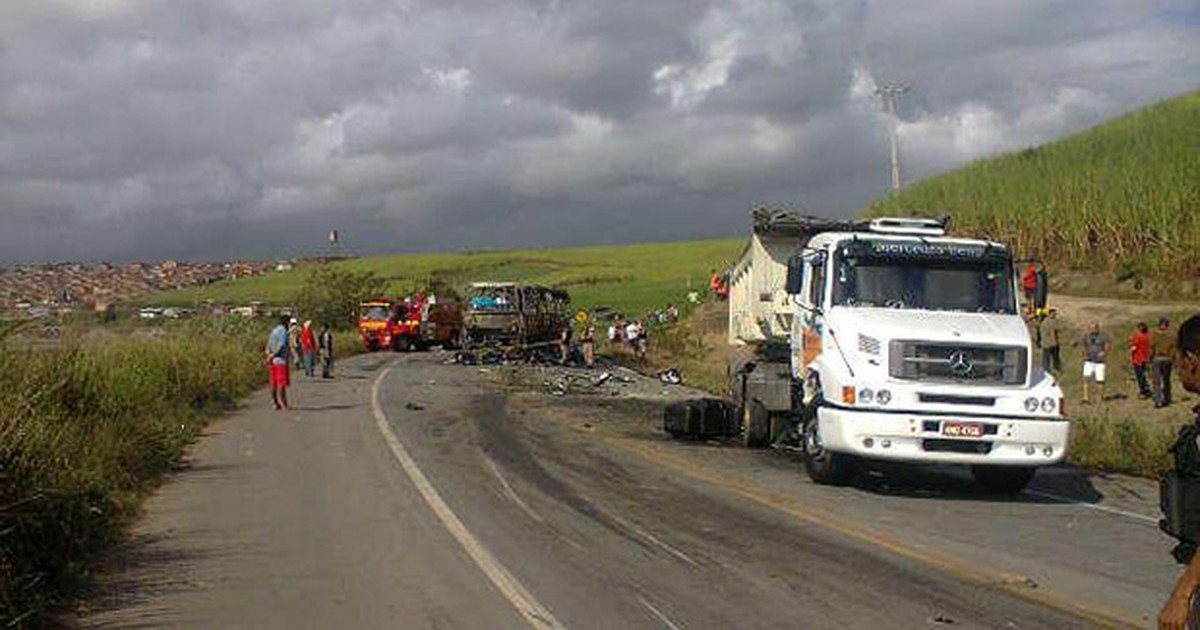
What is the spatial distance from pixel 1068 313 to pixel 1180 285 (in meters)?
2.76

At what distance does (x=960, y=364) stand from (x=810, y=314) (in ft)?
7.45

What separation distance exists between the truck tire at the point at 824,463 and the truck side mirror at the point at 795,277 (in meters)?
1.75

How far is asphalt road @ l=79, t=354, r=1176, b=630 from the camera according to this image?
8.23 meters

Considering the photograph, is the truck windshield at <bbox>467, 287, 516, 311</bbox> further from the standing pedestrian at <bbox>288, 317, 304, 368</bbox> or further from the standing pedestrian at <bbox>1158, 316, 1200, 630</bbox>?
the standing pedestrian at <bbox>1158, 316, 1200, 630</bbox>

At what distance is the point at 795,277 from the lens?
1595 cm

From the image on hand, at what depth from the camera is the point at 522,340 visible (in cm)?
4197

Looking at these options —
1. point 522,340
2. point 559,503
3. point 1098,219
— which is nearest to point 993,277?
point 559,503

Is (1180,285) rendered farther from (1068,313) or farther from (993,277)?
(993,277)

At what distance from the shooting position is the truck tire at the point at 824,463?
567 inches

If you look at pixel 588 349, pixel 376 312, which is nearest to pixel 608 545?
pixel 588 349

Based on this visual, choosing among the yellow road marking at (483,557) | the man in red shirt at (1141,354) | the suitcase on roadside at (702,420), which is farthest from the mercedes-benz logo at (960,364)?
the man in red shirt at (1141,354)

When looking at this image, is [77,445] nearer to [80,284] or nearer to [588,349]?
[80,284]

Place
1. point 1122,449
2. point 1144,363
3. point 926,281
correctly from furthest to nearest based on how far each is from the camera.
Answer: point 1144,363, point 1122,449, point 926,281

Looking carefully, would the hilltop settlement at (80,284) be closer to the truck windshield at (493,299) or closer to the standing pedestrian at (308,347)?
the standing pedestrian at (308,347)
